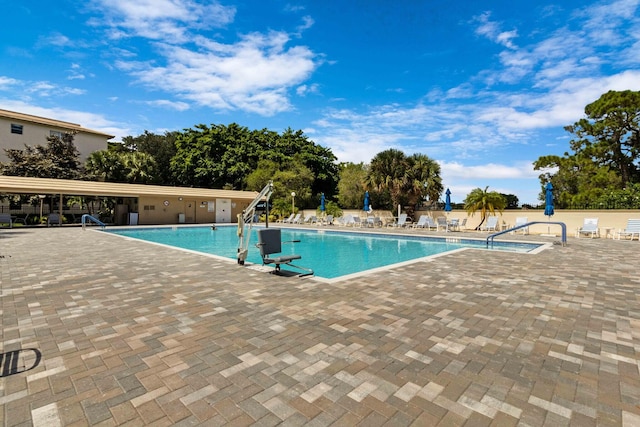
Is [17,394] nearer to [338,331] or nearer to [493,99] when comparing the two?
[338,331]

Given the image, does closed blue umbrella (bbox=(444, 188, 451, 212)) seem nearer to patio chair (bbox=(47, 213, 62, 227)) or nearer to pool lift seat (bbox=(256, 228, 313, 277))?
pool lift seat (bbox=(256, 228, 313, 277))

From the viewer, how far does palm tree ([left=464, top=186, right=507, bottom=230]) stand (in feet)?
62.5

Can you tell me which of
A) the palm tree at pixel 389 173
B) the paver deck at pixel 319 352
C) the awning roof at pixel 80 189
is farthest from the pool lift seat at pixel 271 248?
the awning roof at pixel 80 189

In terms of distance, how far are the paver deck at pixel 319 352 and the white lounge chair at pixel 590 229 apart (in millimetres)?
11638

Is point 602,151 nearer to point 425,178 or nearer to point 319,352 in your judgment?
point 425,178

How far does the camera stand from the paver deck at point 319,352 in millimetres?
2184

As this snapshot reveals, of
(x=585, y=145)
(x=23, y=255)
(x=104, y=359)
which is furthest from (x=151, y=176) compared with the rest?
(x=585, y=145)

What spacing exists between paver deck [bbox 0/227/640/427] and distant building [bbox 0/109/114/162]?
36238 mm

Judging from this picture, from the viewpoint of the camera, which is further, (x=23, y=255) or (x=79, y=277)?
(x=23, y=255)

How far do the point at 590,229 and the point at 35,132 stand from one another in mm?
47178

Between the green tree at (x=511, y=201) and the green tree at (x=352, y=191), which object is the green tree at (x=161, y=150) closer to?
the green tree at (x=352, y=191)

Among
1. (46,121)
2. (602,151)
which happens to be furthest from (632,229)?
(46,121)

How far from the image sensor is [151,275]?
6.57m

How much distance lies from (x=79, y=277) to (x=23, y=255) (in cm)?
445
